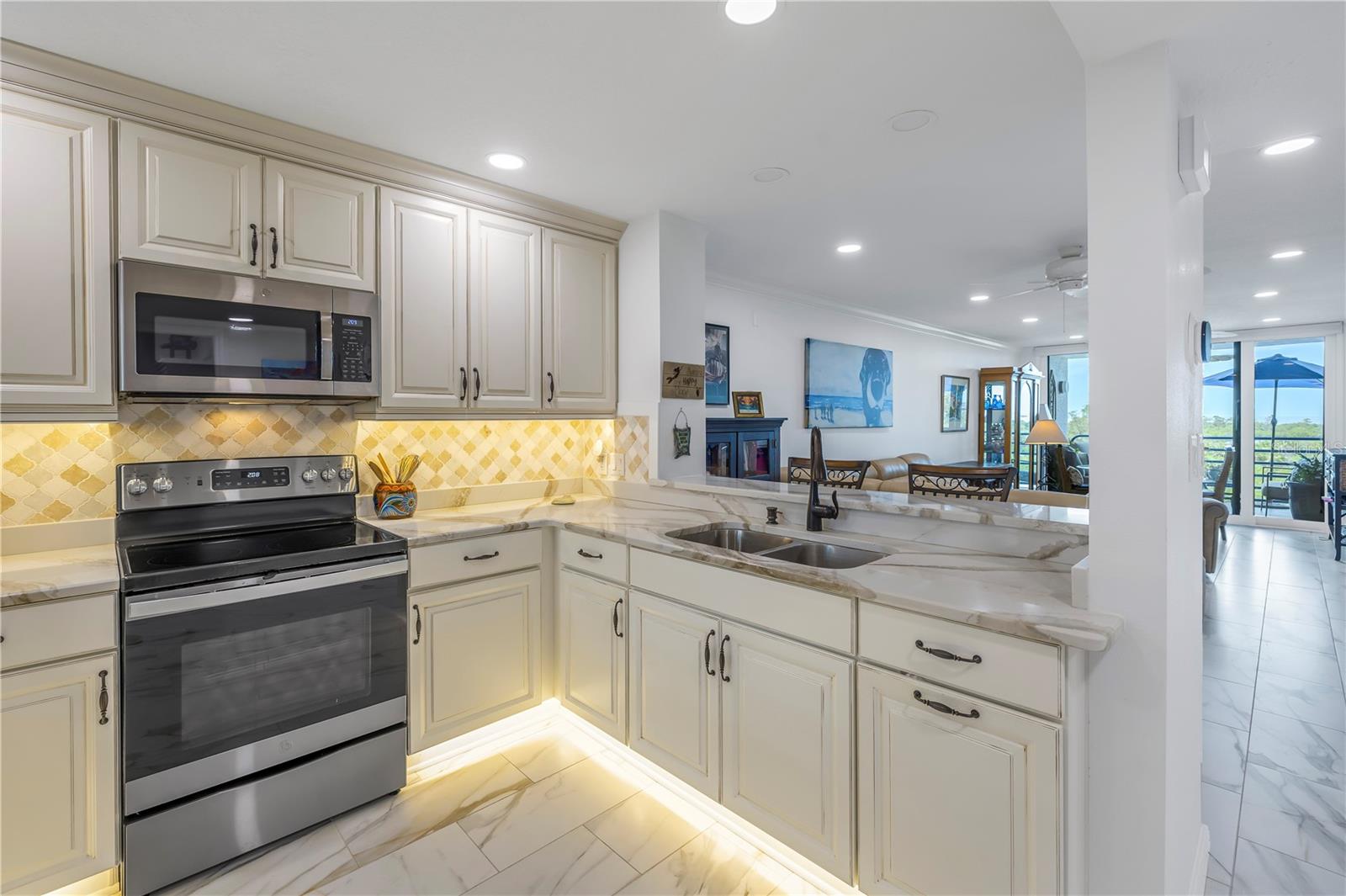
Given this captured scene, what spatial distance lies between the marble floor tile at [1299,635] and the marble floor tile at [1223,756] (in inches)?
58.9

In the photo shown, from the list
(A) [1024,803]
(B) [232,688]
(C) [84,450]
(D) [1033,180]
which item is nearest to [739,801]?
(A) [1024,803]

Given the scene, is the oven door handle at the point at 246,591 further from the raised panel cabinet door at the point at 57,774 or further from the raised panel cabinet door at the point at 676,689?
the raised panel cabinet door at the point at 676,689

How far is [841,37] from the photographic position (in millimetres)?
1712

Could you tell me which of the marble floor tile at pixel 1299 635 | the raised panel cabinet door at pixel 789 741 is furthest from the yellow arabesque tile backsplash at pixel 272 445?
the marble floor tile at pixel 1299 635

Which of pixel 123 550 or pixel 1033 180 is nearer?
pixel 123 550

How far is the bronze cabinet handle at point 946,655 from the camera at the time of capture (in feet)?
4.79

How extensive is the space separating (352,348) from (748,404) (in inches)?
127

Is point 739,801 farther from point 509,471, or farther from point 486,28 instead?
point 486,28

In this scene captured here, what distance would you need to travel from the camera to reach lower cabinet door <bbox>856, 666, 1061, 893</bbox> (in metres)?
1.40

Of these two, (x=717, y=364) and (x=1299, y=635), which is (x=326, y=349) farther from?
(x=1299, y=635)

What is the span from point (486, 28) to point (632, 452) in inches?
81.1

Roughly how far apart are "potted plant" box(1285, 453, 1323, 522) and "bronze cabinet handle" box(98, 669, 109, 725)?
1043 cm

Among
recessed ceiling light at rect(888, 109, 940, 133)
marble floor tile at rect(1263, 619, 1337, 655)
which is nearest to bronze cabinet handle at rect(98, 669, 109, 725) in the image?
recessed ceiling light at rect(888, 109, 940, 133)

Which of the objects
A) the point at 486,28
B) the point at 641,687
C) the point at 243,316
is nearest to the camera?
the point at 486,28
